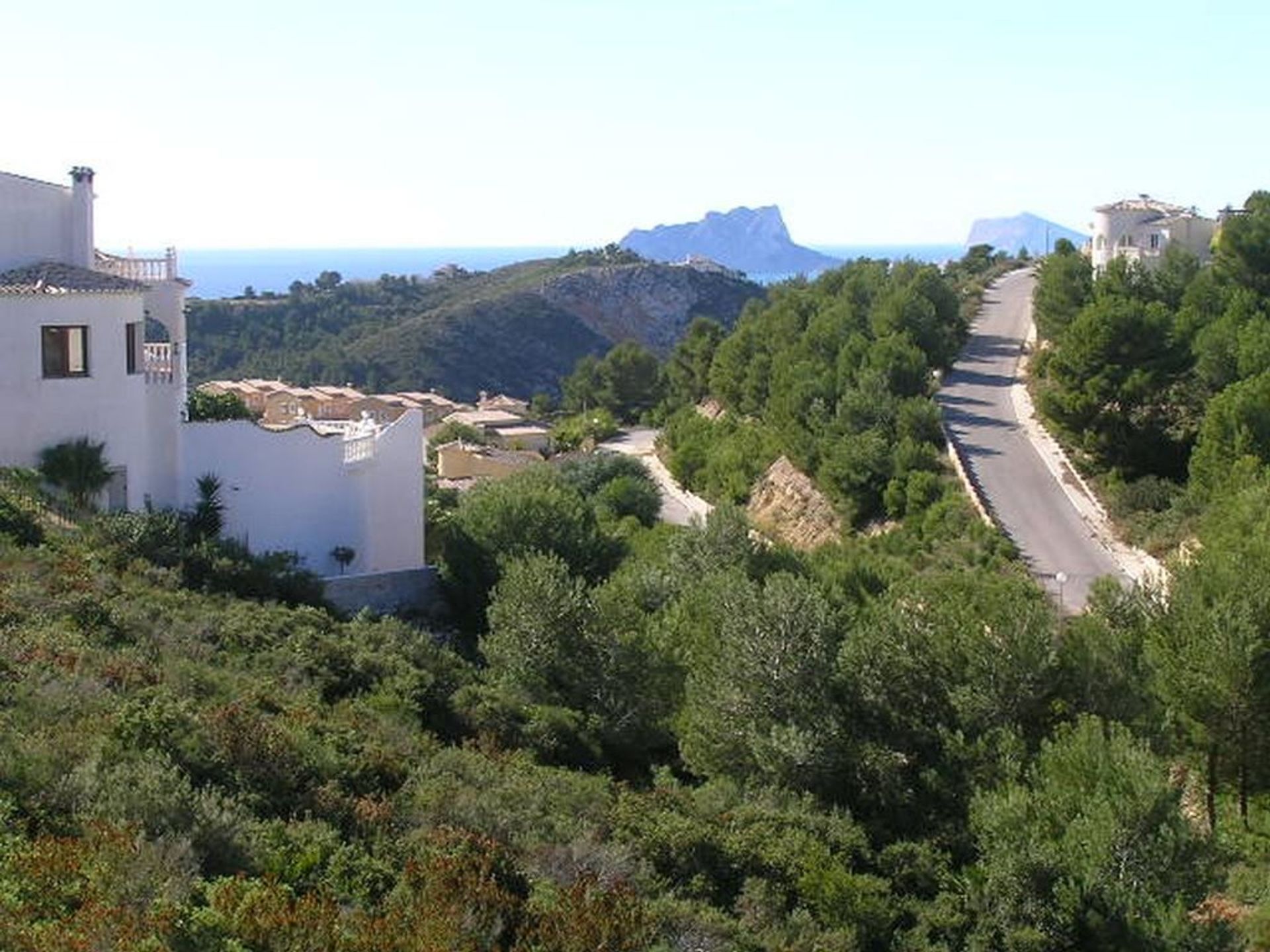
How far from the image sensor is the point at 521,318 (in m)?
99.8

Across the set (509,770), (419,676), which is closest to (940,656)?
(509,770)

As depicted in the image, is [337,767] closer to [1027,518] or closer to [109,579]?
[109,579]

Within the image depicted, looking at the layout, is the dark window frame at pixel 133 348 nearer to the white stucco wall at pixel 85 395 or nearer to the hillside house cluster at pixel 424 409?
the white stucco wall at pixel 85 395

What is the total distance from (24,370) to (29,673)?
712 cm

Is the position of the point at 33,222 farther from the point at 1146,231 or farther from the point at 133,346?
the point at 1146,231

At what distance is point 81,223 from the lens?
1973cm

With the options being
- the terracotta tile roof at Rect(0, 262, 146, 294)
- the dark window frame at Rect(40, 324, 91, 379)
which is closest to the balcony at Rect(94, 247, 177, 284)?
the terracotta tile roof at Rect(0, 262, 146, 294)

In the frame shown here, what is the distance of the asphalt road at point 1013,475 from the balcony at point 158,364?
43.2ft

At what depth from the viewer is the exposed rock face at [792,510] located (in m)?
32.2

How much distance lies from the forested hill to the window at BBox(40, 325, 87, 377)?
213 feet

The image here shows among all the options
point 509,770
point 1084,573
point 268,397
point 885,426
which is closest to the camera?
point 509,770

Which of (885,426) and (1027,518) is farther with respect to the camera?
(885,426)

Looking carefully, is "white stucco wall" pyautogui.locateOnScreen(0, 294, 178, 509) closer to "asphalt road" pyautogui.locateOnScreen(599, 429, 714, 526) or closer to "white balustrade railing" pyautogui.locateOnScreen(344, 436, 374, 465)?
"white balustrade railing" pyautogui.locateOnScreen(344, 436, 374, 465)

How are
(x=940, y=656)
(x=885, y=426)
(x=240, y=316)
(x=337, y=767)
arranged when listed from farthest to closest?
(x=240, y=316) < (x=885, y=426) < (x=940, y=656) < (x=337, y=767)
